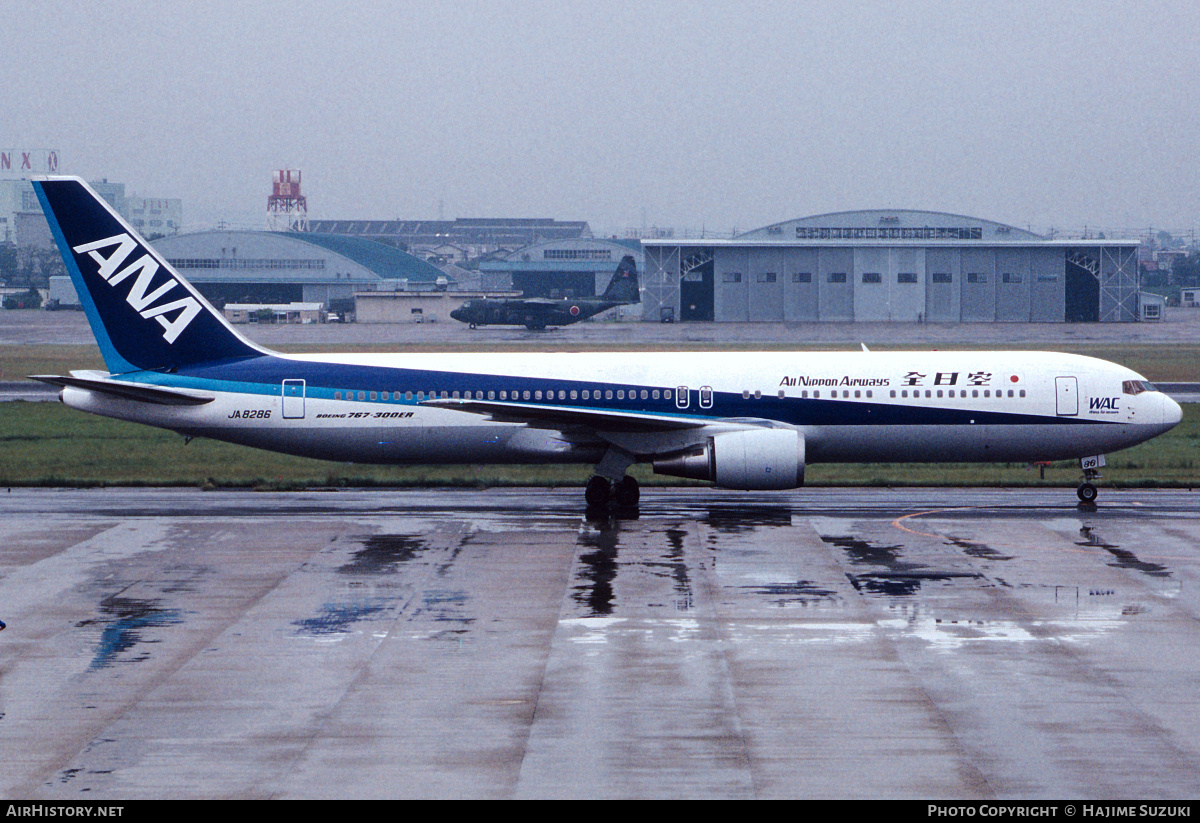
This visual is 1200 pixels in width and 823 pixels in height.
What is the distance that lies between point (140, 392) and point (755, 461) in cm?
1528

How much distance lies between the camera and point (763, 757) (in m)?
14.3

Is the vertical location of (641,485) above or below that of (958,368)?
below

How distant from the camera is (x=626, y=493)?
3325cm

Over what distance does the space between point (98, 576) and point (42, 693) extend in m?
8.57

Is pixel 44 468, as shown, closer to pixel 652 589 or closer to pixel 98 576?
pixel 98 576

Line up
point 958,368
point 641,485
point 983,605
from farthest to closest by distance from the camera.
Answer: point 641,485, point 958,368, point 983,605

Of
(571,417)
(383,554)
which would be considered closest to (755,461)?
(571,417)

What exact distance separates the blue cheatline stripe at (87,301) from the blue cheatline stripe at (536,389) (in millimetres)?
453

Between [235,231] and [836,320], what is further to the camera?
[235,231]

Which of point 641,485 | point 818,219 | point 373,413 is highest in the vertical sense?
point 818,219

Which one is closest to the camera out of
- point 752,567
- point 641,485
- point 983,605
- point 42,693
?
point 42,693

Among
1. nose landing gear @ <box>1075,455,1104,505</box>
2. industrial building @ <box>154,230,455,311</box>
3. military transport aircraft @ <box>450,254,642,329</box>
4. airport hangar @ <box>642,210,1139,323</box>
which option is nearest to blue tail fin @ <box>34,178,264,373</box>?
nose landing gear @ <box>1075,455,1104,505</box>

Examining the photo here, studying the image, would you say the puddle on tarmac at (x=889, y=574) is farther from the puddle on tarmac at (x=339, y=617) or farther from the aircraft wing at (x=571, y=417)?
the puddle on tarmac at (x=339, y=617)

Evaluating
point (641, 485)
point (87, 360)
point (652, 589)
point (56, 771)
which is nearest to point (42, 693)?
point (56, 771)
